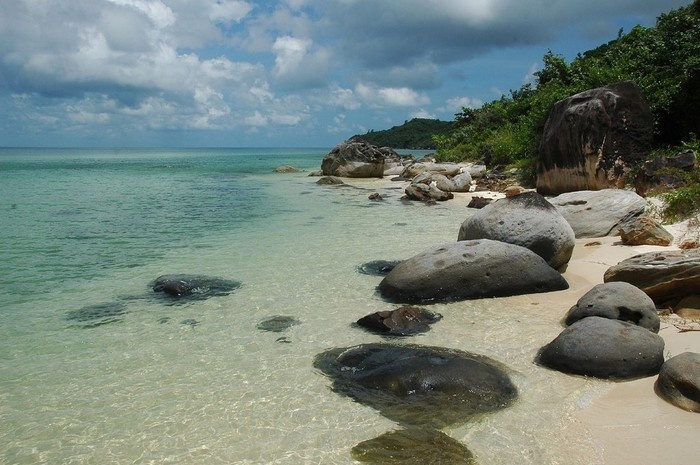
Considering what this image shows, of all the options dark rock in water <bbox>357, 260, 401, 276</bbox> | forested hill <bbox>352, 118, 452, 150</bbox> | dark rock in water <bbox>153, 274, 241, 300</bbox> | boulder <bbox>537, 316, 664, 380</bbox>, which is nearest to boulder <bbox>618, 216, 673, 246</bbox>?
dark rock in water <bbox>357, 260, 401, 276</bbox>

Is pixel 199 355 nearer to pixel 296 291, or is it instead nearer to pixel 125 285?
pixel 296 291

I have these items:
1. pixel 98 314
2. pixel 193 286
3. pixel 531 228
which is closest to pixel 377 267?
pixel 531 228

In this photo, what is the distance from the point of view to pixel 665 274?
23.1 ft

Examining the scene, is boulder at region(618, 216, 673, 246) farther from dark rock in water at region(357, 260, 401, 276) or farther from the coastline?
dark rock in water at region(357, 260, 401, 276)

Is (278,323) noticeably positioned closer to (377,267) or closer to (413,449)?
(377,267)

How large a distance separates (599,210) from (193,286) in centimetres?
876

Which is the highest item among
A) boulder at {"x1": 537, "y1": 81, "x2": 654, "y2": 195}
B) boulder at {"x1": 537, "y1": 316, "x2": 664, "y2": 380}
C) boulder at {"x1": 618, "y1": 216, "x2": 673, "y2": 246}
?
boulder at {"x1": 537, "y1": 81, "x2": 654, "y2": 195}

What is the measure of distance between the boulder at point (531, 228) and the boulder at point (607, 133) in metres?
7.40

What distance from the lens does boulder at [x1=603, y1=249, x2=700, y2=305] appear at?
6844 mm

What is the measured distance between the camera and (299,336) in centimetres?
698

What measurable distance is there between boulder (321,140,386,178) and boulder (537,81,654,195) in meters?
20.1

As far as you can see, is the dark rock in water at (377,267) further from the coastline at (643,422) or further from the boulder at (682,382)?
the boulder at (682,382)

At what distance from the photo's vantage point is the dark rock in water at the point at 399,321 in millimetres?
7039

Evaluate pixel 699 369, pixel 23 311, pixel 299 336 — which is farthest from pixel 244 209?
pixel 699 369
